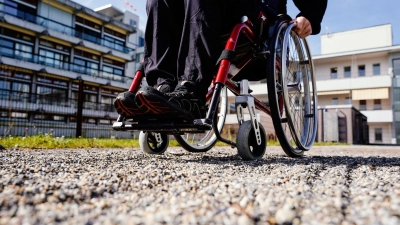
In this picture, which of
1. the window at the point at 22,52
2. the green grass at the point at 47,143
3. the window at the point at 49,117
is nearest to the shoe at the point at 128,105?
the green grass at the point at 47,143

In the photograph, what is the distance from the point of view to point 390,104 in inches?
833

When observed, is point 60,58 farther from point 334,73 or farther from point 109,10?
point 334,73

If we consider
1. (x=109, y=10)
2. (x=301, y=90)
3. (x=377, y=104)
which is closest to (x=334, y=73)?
(x=377, y=104)

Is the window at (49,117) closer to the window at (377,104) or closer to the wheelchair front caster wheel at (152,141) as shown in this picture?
the wheelchair front caster wheel at (152,141)

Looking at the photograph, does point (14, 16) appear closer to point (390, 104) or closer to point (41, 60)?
point (41, 60)

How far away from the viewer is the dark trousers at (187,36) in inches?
57.9

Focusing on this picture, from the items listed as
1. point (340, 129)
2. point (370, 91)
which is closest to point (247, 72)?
point (340, 129)

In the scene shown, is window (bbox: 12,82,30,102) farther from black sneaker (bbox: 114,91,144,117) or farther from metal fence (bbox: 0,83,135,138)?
black sneaker (bbox: 114,91,144,117)

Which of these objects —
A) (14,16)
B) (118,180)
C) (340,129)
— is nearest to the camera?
(118,180)

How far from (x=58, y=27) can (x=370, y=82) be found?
Answer: 23108 millimetres

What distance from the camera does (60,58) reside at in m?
23.3

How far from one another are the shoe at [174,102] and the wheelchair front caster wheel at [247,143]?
0.28 meters

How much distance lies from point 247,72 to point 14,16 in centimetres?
2240

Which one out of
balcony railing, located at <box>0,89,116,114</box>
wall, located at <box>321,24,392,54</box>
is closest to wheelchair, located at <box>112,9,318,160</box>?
balcony railing, located at <box>0,89,116,114</box>
